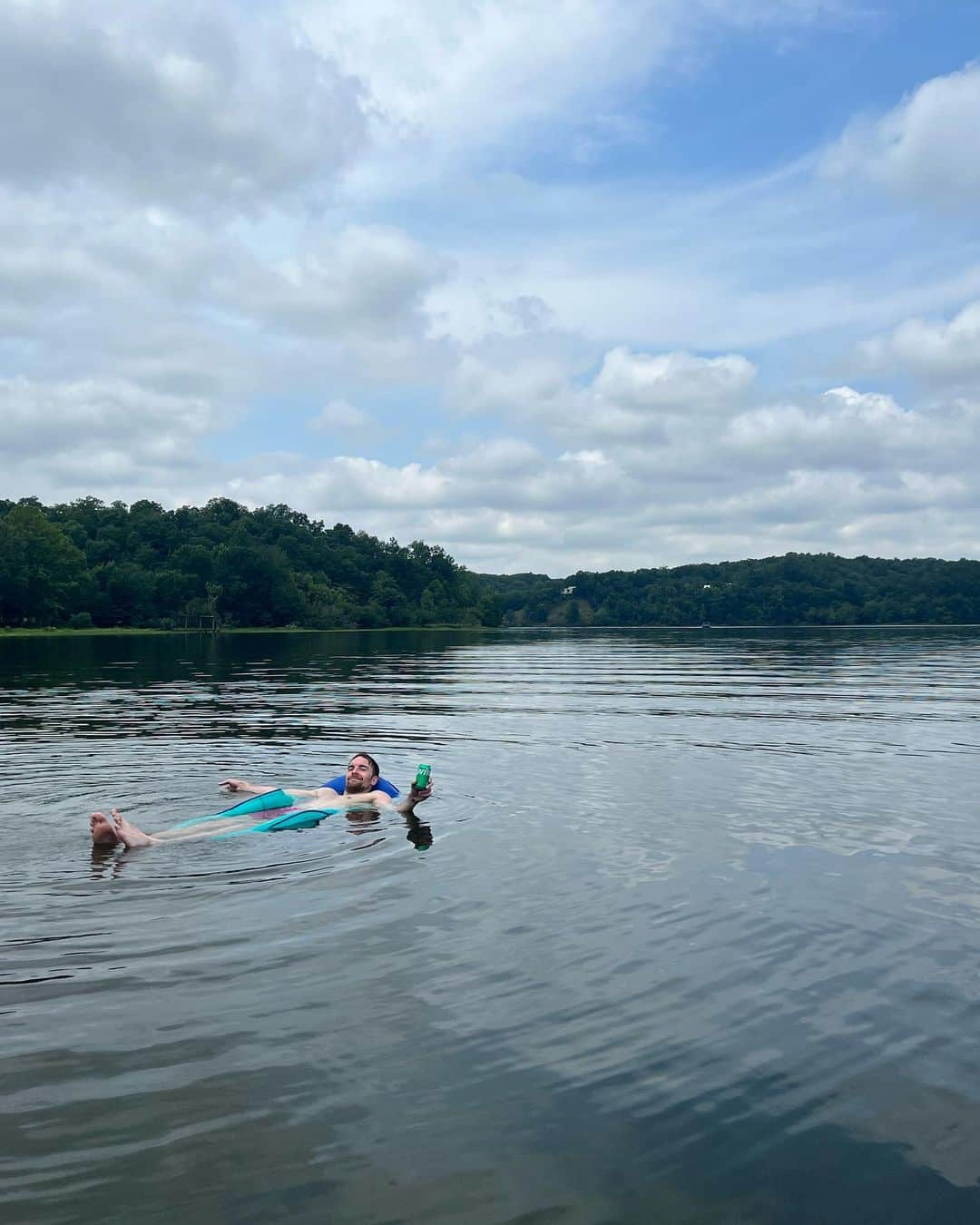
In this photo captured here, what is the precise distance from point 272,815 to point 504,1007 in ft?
24.7

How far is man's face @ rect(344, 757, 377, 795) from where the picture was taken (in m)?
15.6

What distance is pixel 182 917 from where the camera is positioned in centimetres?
957

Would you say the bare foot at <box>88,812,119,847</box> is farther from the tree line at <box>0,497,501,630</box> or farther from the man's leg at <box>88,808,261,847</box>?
the tree line at <box>0,497,501,630</box>

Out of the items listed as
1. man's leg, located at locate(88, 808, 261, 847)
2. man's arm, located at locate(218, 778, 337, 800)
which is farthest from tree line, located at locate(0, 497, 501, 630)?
man's leg, located at locate(88, 808, 261, 847)

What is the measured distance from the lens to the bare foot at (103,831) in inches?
468

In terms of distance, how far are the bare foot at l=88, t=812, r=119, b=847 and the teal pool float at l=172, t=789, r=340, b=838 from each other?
107cm

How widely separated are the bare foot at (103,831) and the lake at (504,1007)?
1.17 feet

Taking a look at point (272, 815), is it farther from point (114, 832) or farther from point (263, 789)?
point (263, 789)

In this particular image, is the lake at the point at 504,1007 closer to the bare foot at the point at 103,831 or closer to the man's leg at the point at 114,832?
the man's leg at the point at 114,832

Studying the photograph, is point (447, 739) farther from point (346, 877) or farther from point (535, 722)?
point (346, 877)

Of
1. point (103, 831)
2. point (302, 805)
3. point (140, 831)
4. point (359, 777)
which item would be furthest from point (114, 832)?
point (359, 777)

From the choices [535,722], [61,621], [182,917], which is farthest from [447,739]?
[61,621]

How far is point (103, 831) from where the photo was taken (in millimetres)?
11938

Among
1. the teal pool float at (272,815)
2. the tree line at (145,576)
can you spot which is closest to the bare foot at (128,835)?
the teal pool float at (272,815)
